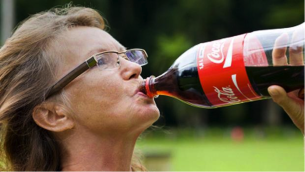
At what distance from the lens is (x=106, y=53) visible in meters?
2.68

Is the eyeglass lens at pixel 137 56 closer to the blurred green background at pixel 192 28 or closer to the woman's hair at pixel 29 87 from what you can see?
the woman's hair at pixel 29 87

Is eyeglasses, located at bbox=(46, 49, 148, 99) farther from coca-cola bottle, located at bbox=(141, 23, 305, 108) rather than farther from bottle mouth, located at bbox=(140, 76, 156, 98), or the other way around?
coca-cola bottle, located at bbox=(141, 23, 305, 108)

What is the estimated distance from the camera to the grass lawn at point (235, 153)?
12.6 meters

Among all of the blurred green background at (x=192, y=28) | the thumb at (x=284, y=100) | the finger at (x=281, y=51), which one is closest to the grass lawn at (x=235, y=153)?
the blurred green background at (x=192, y=28)

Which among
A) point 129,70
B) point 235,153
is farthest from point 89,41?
point 235,153

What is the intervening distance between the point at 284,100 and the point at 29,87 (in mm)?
1116

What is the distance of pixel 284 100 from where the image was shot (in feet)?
7.20

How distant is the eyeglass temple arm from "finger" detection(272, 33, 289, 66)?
78cm

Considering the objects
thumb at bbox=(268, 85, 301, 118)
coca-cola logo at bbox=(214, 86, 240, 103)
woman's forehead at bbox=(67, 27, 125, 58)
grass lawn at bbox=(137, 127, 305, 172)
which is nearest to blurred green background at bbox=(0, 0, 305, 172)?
grass lawn at bbox=(137, 127, 305, 172)

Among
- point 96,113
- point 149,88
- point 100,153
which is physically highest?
point 149,88

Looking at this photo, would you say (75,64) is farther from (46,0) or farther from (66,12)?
(46,0)

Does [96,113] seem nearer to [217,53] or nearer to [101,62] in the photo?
[101,62]

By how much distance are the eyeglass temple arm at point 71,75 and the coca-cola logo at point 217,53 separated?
0.52 metres

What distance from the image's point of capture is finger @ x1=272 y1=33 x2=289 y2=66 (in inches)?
94.1
